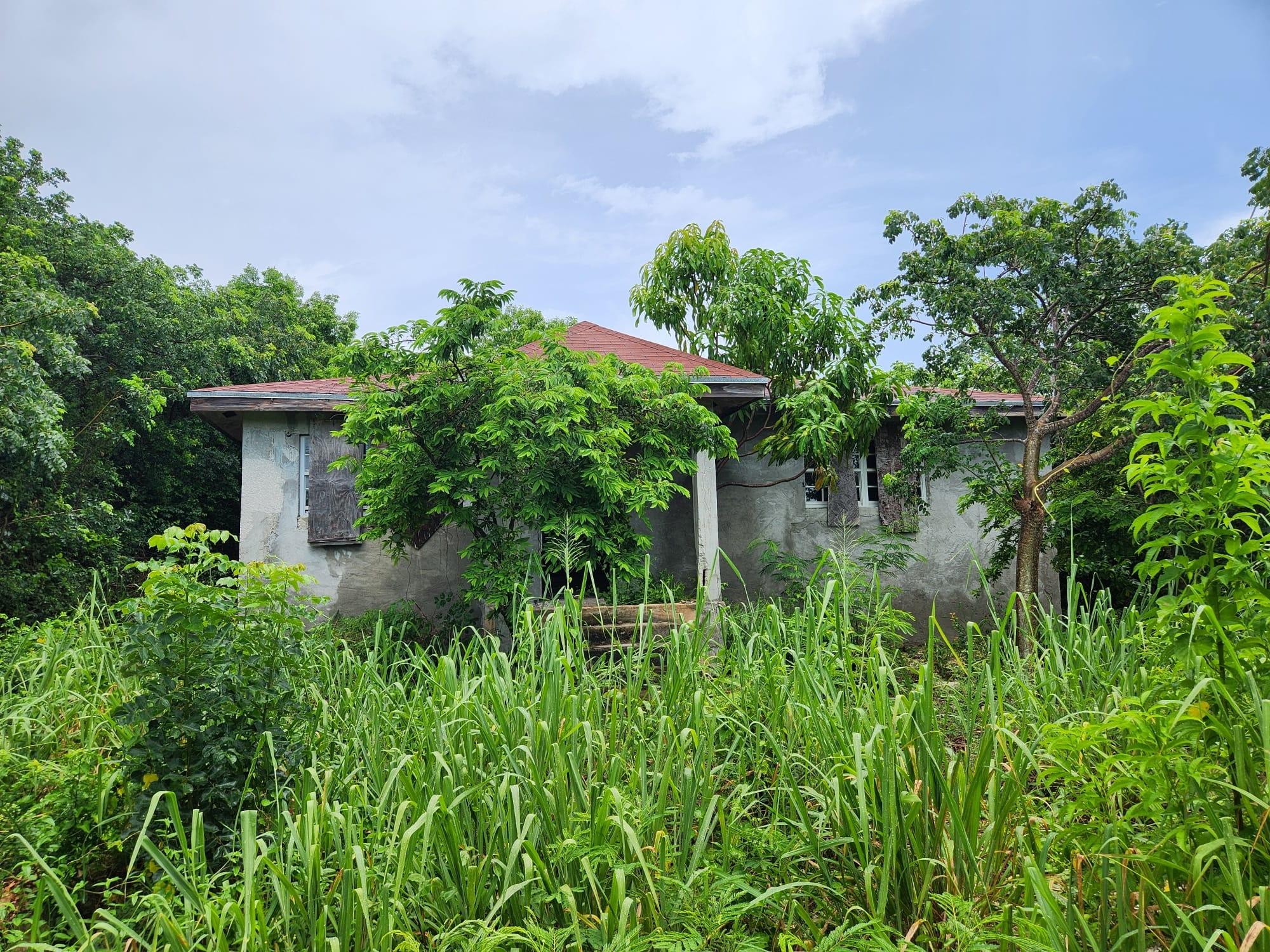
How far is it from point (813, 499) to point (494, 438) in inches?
218

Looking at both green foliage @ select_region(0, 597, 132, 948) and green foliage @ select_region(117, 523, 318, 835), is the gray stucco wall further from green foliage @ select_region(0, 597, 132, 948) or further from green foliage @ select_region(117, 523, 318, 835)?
green foliage @ select_region(117, 523, 318, 835)

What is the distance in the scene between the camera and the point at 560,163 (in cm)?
1130

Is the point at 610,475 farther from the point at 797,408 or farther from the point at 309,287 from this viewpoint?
the point at 309,287

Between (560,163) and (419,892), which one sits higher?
(560,163)

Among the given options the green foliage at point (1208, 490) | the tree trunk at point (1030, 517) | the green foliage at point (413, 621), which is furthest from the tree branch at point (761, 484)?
the green foliage at point (1208, 490)

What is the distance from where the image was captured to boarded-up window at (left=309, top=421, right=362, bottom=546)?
946 centimetres

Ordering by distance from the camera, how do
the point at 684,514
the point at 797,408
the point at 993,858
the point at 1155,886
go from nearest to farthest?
the point at 1155,886, the point at 993,858, the point at 797,408, the point at 684,514

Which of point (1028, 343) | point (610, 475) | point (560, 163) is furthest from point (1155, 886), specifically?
point (560, 163)

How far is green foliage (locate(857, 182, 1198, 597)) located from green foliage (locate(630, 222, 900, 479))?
1018 millimetres

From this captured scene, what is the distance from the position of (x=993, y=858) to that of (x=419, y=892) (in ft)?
6.04

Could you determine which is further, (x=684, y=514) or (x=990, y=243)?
(x=684, y=514)

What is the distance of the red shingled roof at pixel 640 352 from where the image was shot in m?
9.12

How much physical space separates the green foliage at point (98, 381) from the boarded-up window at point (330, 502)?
217cm

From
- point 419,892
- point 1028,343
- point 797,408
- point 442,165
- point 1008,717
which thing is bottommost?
point 419,892
